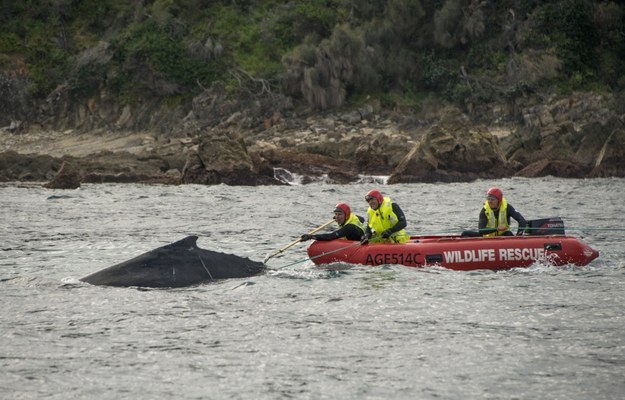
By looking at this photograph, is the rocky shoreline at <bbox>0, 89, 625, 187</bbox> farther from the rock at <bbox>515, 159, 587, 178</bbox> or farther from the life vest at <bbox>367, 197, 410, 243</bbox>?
the life vest at <bbox>367, 197, 410, 243</bbox>

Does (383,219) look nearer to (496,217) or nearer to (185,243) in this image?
(496,217)

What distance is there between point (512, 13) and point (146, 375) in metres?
45.6

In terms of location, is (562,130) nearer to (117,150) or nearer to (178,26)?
(117,150)

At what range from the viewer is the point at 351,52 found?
4872 cm

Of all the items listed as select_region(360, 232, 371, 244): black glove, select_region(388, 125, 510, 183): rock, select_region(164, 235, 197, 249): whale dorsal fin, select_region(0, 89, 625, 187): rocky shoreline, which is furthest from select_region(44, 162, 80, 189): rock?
select_region(164, 235, 197, 249): whale dorsal fin

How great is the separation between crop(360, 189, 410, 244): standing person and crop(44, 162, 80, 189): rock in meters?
20.2

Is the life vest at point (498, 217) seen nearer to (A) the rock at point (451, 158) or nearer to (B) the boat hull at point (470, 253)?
(B) the boat hull at point (470, 253)

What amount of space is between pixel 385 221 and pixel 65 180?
20484mm

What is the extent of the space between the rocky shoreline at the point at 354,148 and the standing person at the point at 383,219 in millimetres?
18818

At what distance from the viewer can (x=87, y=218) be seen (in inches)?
994

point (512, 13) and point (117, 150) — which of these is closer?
point (117, 150)

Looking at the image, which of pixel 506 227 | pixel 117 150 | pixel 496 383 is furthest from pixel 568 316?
pixel 117 150

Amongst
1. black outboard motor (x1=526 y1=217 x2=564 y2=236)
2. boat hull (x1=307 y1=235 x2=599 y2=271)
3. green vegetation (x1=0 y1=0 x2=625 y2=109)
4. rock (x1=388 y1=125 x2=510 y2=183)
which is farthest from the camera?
green vegetation (x1=0 y1=0 x2=625 y2=109)

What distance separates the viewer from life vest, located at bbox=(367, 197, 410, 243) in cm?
1661
